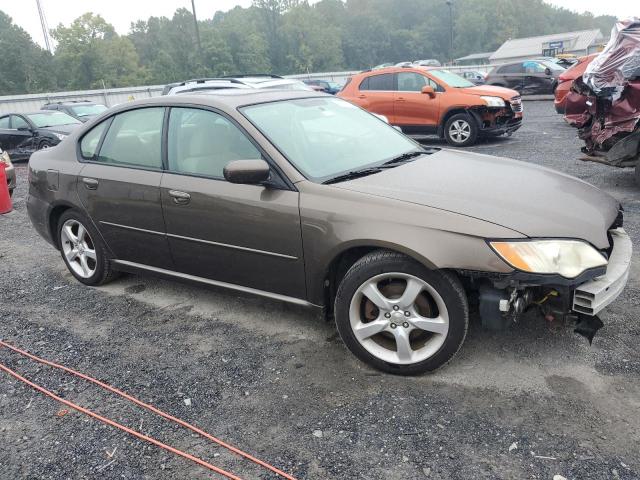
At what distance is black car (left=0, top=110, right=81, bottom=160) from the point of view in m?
12.8

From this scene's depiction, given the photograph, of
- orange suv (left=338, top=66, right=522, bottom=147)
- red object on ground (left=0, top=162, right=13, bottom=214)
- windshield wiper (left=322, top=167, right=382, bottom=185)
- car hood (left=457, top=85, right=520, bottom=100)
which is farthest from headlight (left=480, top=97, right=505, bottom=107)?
red object on ground (left=0, top=162, right=13, bottom=214)

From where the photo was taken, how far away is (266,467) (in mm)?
2367

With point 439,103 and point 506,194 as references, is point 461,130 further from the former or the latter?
point 506,194

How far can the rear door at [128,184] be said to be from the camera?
3746 millimetres

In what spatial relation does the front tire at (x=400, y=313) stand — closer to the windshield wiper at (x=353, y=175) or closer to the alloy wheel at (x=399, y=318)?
the alloy wheel at (x=399, y=318)

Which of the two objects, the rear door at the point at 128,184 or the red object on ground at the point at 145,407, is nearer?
the red object on ground at the point at 145,407

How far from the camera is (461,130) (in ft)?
34.9

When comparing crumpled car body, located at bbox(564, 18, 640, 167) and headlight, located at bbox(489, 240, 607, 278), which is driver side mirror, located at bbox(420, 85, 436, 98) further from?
headlight, located at bbox(489, 240, 607, 278)

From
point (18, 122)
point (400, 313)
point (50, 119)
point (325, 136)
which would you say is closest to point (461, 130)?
point (325, 136)

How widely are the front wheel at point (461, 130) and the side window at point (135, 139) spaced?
312 inches

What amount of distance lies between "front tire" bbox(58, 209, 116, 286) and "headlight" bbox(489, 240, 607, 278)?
3.12m

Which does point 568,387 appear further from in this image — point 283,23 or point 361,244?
point 283,23

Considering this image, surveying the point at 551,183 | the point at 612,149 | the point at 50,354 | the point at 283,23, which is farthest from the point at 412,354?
the point at 283,23

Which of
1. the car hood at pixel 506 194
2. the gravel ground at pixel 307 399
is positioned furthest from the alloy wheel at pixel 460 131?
the car hood at pixel 506 194
